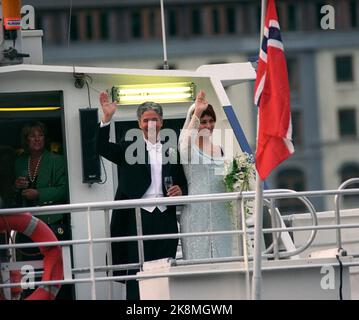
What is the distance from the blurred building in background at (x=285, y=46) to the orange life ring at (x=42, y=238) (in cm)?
7360

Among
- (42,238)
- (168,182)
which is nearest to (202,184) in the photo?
(168,182)

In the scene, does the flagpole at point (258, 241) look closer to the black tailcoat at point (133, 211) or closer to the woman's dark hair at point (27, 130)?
the black tailcoat at point (133, 211)

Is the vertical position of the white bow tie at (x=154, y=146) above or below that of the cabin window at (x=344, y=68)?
below

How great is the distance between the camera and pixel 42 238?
11352mm

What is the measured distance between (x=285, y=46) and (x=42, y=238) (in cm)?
7772

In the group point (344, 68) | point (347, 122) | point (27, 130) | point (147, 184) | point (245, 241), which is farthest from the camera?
point (347, 122)

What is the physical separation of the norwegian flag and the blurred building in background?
74272 mm

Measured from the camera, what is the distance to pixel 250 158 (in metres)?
12.4

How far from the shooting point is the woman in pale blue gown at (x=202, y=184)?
11852 millimetres

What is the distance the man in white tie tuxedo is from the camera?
11.9 metres

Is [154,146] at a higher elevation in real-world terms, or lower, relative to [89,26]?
lower

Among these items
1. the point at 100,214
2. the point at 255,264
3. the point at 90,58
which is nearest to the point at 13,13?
the point at 100,214

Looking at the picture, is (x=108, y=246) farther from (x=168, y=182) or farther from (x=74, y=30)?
(x=74, y=30)

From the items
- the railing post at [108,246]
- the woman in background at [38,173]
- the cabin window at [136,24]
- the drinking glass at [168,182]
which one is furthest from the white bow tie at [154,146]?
the cabin window at [136,24]
